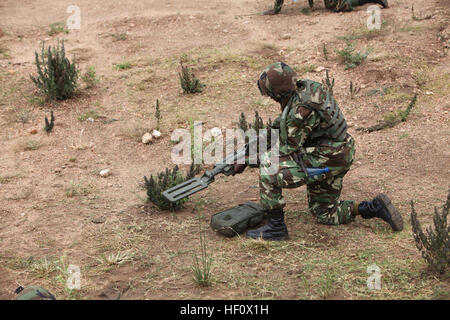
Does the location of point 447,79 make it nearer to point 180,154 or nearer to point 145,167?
point 180,154

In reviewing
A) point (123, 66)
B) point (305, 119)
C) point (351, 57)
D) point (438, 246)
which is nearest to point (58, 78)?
point (123, 66)

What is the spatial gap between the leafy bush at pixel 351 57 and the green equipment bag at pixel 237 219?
3.42 metres

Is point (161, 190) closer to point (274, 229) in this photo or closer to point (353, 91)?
point (274, 229)

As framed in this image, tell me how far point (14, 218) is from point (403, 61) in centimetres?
501

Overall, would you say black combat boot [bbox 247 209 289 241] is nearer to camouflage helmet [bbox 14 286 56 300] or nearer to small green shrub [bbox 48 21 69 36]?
camouflage helmet [bbox 14 286 56 300]

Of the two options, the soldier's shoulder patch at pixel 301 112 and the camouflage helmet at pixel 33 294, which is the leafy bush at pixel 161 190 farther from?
the camouflage helmet at pixel 33 294

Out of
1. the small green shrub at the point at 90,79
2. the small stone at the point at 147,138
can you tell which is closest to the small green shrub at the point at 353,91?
the small stone at the point at 147,138

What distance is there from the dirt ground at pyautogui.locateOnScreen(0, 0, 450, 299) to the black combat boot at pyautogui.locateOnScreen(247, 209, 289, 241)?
9 cm

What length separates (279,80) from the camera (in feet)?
11.6

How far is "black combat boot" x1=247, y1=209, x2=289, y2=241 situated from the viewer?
374 centimetres

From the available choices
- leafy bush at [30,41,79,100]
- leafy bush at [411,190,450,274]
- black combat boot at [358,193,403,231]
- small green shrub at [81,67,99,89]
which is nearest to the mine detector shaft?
black combat boot at [358,193,403,231]

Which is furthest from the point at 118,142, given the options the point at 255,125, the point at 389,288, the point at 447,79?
the point at 447,79

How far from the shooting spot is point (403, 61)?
6.59 meters

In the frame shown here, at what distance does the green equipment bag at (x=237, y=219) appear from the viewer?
382 centimetres
